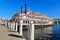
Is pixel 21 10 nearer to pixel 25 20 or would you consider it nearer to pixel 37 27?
pixel 25 20

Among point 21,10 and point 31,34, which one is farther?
point 21,10

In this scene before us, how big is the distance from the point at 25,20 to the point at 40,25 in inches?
371

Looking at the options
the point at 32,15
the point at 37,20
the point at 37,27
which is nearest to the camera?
the point at 37,27

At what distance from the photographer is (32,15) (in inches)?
3364

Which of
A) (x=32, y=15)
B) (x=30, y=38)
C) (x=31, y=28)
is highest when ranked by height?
(x=32, y=15)

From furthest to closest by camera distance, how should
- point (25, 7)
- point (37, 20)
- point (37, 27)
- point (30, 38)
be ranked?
point (25, 7)
point (37, 20)
point (37, 27)
point (30, 38)

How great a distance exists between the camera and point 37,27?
65250 millimetres

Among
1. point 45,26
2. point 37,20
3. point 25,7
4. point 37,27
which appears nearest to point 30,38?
point 37,27

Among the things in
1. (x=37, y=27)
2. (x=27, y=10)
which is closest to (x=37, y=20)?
(x=37, y=27)

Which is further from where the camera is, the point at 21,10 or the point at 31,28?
the point at 21,10

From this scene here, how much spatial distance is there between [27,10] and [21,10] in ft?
12.6

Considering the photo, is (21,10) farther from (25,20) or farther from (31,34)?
(31,34)

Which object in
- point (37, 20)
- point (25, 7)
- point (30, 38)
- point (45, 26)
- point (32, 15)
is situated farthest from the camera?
point (25, 7)

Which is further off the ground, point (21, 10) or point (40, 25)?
point (21, 10)
